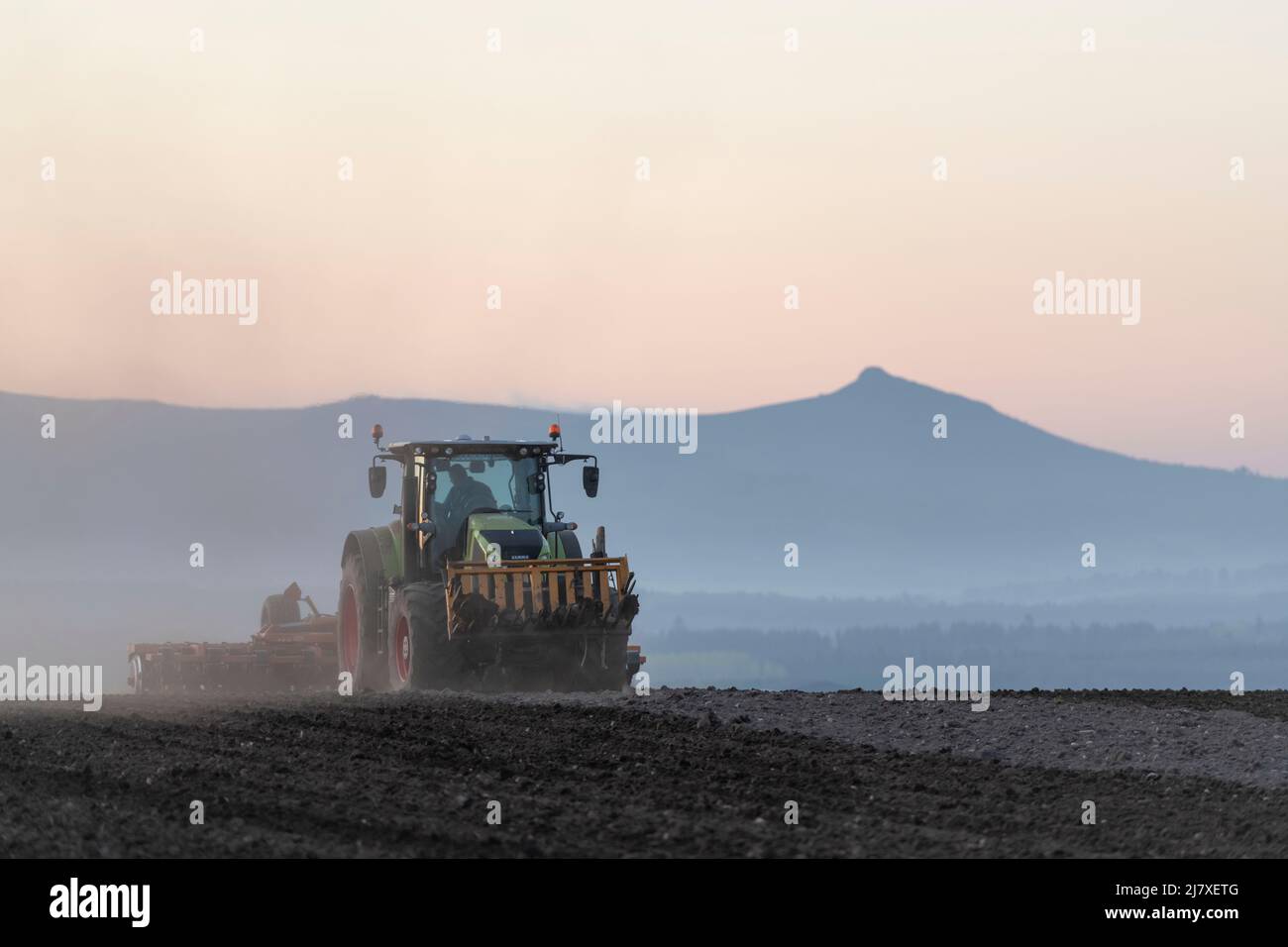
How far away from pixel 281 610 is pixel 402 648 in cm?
731

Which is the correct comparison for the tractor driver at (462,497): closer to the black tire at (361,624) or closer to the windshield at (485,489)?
the windshield at (485,489)

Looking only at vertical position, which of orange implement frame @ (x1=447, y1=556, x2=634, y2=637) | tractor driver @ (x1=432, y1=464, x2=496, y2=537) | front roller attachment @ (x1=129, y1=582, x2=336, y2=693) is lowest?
front roller attachment @ (x1=129, y1=582, x2=336, y2=693)

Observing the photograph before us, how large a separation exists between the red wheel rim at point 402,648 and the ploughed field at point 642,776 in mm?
1332

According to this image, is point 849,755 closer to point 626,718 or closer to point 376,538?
point 626,718

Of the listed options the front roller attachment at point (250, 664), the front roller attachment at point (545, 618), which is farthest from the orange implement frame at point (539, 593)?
the front roller attachment at point (250, 664)

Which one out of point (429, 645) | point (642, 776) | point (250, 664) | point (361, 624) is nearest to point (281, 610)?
point (250, 664)

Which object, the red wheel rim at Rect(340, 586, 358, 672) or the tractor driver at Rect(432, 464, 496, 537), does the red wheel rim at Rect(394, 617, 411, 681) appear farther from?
the red wheel rim at Rect(340, 586, 358, 672)

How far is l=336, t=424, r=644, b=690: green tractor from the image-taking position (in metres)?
19.6

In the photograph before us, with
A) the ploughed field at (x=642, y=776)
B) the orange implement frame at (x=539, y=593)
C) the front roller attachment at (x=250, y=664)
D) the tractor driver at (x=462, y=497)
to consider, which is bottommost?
the ploughed field at (x=642, y=776)

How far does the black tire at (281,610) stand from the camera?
27.4m

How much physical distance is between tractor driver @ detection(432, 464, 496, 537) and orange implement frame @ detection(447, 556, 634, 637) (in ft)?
4.69

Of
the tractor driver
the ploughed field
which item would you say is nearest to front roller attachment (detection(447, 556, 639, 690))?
the ploughed field

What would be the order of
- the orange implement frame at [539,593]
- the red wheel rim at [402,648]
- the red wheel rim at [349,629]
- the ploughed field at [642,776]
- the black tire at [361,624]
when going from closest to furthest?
the ploughed field at [642,776] < the orange implement frame at [539,593] < the red wheel rim at [402,648] < the black tire at [361,624] < the red wheel rim at [349,629]

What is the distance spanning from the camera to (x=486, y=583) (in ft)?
64.0
